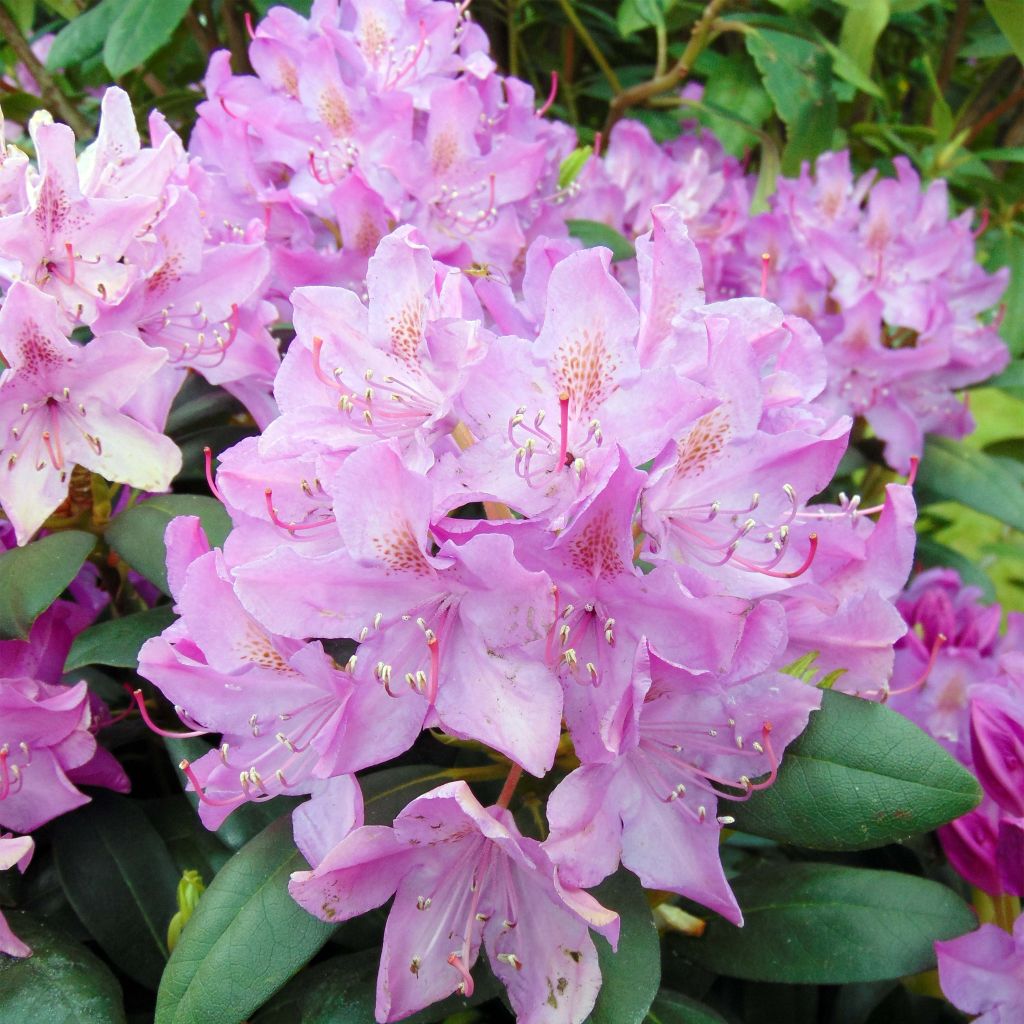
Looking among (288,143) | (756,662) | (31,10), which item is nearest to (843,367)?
(288,143)

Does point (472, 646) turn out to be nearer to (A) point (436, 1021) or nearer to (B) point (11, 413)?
(A) point (436, 1021)

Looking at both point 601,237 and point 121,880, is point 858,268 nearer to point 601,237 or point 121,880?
point 601,237

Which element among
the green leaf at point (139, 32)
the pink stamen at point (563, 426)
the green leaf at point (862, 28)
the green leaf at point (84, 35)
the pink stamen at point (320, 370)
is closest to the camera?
the pink stamen at point (563, 426)

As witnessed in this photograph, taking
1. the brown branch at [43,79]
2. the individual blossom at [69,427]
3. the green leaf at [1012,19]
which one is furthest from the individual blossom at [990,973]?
the brown branch at [43,79]

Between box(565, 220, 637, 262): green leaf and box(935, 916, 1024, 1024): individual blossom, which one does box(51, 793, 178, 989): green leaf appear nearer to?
box(935, 916, 1024, 1024): individual blossom

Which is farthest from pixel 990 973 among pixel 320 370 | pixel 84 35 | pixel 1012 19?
pixel 84 35

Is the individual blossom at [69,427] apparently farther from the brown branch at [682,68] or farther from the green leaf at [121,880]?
the brown branch at [682,68]

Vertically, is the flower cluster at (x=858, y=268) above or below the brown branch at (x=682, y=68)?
below
